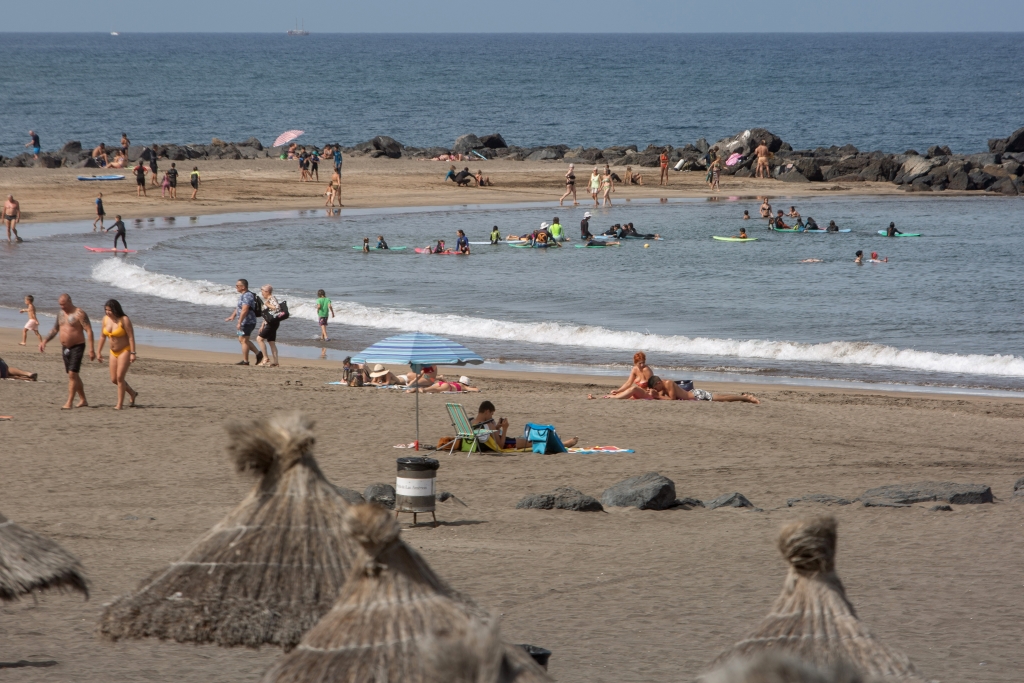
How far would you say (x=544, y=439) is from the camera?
41.0 ft

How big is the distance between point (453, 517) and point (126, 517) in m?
2.77

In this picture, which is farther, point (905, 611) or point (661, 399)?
point (661, 399)

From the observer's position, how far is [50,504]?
9766 mm

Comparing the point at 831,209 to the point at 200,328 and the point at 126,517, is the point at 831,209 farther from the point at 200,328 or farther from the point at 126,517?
the point at 126,517

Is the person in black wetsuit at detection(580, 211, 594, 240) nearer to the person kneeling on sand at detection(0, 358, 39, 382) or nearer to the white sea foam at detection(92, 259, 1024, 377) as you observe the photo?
the white sea foam at detection(92, 259, 1024, 377)

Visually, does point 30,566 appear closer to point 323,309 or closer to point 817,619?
point 817,619

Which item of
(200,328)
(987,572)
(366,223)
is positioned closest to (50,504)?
(987,572)

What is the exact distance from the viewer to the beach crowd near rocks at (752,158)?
151 feet

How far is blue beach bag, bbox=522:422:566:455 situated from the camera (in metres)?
12.5

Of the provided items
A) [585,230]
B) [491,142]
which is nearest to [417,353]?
[585,230]

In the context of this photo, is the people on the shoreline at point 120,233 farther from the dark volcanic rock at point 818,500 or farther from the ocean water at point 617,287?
the dark volcanic rock at point 818,500

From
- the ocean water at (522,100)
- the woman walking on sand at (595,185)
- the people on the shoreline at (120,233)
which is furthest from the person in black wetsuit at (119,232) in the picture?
the ocean water at (522,100)

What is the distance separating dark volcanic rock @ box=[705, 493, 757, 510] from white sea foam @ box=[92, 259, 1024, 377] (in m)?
9.75

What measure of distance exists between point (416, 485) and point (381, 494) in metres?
0.89
